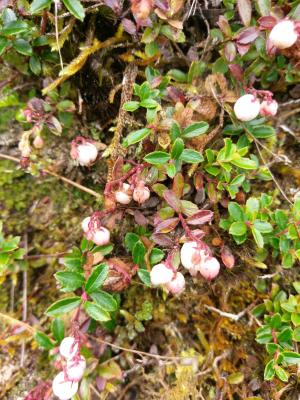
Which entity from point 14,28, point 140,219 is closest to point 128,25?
point 14,28

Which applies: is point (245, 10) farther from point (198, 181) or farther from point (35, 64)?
point (35, 64)

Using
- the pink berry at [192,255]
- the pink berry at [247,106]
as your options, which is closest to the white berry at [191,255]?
the pink berry at [192,255]

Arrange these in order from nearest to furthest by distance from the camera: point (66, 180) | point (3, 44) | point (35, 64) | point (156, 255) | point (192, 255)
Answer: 1. point (192, 255)
2. point (156, 255)
3. point (3, 44)
4. point (35, 64)
5. point (66, 180)

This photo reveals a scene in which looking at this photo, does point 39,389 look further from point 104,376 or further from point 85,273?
point 85,273

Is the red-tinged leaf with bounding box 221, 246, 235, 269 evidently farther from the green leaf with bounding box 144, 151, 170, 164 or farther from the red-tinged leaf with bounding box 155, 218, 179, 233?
the green leaf with bounding box 144, 151, 170, 164

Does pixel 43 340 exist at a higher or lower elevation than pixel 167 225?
lower

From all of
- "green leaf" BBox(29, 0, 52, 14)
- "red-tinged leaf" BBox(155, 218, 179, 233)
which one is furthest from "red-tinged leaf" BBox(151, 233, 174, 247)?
"green leaf" BBox(29, 0, 52, 14)
